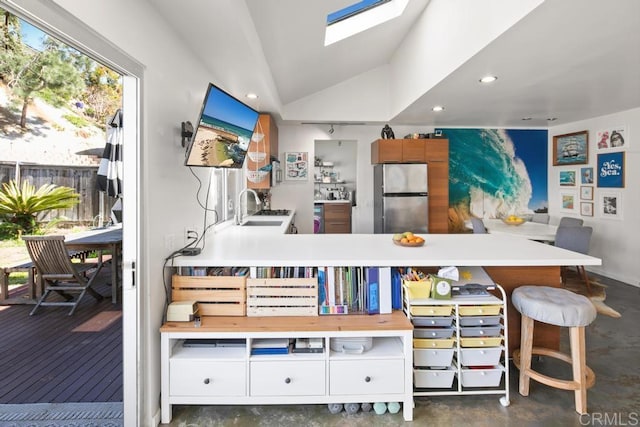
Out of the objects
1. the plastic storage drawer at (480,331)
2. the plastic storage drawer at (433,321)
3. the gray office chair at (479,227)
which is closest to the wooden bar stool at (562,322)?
the plastic storage drawer at (480,331)

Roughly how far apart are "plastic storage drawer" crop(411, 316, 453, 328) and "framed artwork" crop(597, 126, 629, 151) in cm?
442

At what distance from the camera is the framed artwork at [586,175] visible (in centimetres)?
502

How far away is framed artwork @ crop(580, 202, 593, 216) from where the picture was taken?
5015 mm

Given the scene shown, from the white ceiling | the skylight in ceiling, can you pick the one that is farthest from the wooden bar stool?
the skylight in ceiling

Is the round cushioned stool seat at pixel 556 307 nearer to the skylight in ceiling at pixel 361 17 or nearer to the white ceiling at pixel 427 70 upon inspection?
the white ceiling at pixel 427 70

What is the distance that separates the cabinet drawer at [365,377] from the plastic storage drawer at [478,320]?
451mm

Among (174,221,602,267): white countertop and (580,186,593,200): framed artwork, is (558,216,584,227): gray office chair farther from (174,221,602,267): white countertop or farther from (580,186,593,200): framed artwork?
(174,221,602,267): white countertop

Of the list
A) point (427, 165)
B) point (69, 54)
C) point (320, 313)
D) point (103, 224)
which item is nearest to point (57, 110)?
point (69, 54)

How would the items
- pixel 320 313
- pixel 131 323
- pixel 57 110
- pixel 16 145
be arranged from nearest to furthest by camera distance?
1. pixel 131 323
2. pixel 320 313
3. pixel 16 145
4. pixel 57 110

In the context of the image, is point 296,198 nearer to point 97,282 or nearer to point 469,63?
point 97,282

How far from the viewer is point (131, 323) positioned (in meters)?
1.71

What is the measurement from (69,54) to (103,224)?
107 inches

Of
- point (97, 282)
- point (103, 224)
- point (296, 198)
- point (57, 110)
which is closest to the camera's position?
point (57, 110)

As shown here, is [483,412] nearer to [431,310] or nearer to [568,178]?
[431,310]
